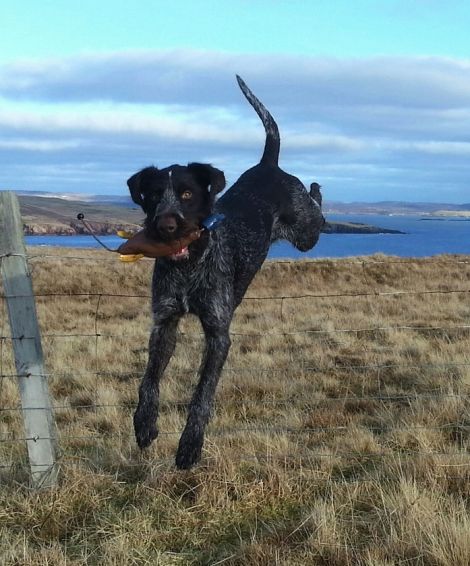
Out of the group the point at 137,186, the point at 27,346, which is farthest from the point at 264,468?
the point at 137,186

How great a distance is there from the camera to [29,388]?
432cm

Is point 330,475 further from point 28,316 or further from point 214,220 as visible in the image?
point 28,316

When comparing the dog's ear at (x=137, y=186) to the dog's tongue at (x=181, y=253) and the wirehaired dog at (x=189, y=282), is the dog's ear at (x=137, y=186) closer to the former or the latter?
the wirehaired dog at (x=189, y=282)

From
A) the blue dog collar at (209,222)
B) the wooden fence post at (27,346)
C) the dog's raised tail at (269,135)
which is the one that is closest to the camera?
the blue dog collar at (209,222)

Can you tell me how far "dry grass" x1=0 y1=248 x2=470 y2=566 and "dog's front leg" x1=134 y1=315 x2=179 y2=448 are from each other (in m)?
0.48

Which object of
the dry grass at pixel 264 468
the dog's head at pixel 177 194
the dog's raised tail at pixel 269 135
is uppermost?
the dog's raised tail at pixel 269 135

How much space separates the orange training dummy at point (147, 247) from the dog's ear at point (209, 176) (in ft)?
1.08

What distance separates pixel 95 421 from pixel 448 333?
668cm

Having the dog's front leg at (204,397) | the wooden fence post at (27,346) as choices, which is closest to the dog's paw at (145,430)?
the dog's front leg at (204,397)

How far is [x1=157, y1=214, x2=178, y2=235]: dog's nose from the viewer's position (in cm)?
341

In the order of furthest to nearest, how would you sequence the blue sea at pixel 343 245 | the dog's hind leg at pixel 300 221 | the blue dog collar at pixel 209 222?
the blue sea at pixel 343 245
the dog's hind leg at pixel 300 221
the blue dog collar at pixel 209 222

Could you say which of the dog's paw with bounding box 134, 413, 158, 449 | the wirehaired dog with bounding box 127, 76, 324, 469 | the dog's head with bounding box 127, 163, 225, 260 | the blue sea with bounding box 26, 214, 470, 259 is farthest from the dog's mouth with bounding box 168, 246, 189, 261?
the dog's paw with bounding box 134, 413, 158, 449

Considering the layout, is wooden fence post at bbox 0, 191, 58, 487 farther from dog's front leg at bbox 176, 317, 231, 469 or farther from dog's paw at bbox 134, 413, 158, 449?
dog's front leg at bbox 176, 317, 231, 469

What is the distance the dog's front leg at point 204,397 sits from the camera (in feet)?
12.5
